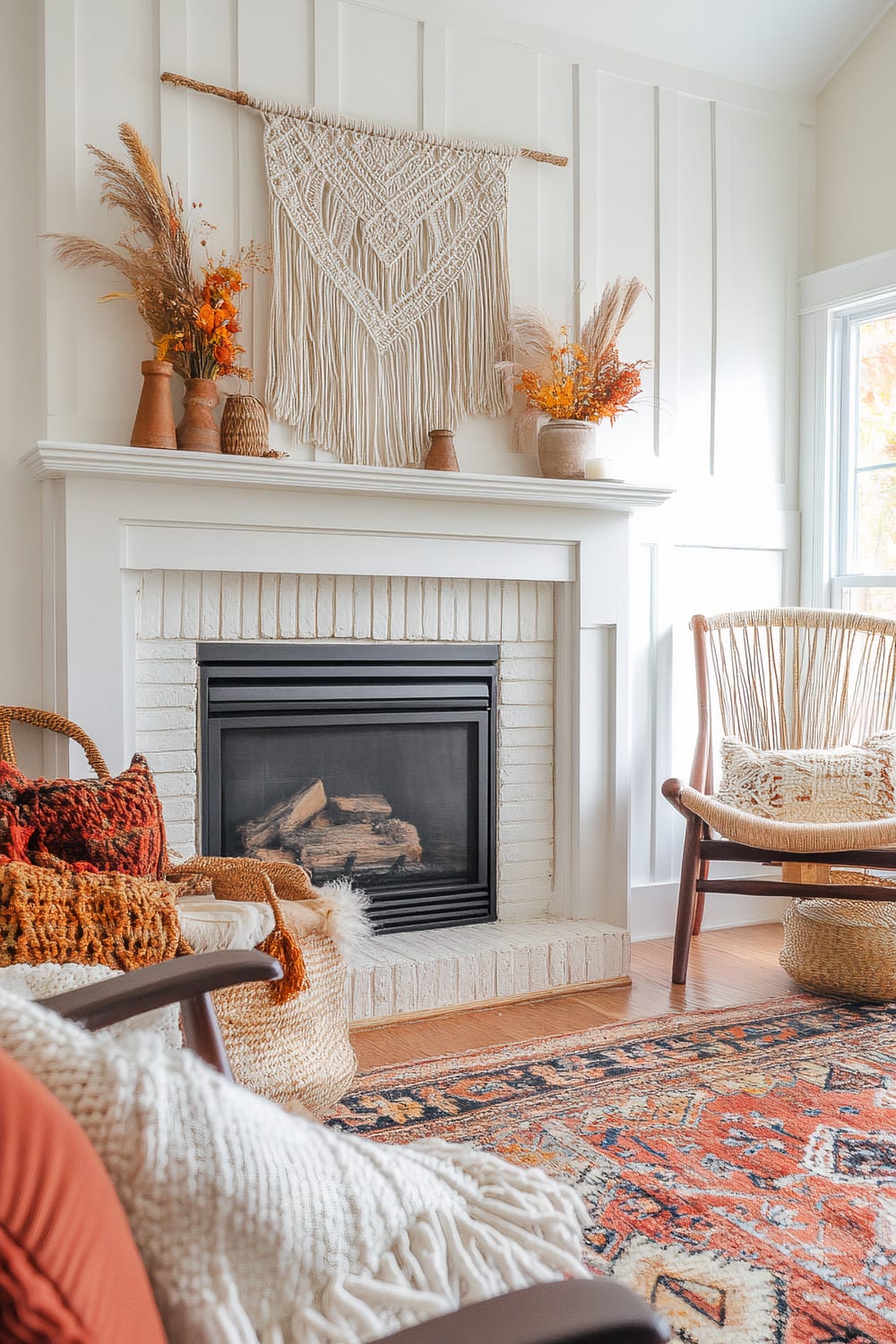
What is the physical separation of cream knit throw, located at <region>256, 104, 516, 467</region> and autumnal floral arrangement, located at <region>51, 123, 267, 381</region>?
0.21 m

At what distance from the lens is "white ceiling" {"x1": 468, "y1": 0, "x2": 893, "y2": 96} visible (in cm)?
318

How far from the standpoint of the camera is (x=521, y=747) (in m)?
3.12

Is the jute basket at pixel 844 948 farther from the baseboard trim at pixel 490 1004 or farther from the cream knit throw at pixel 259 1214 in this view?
the cream knit throw at pixel 259 1214

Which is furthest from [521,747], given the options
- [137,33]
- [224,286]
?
[137,33]

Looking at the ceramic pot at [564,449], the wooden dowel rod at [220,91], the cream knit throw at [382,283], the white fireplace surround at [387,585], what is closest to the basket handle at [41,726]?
the white fireplace surround at [387,585]

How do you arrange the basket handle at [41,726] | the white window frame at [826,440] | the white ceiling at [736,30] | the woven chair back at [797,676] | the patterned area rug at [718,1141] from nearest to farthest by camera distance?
1. the patterned area rug at [718,1141]
2. the basket handle at [41,726]
3. the white ceiling at [736,30]
4. the woven chair back at [797,676]
5. the white window frame at [826,440]

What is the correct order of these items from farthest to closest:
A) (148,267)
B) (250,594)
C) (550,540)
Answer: (550,540) → (250,594) → (148,267)

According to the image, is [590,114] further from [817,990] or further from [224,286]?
[817,990]

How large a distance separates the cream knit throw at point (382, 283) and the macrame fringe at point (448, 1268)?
88.0 inches

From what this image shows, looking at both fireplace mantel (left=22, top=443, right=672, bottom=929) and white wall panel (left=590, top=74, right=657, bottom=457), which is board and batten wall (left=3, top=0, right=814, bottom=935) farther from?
fireplace mantel (left=22, top=443, right=672, bottom=929)

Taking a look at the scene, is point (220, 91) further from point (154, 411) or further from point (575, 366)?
point (575, 366)

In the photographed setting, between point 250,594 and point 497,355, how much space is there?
0.98 metres

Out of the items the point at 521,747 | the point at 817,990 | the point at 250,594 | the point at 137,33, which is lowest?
the point at 817,990

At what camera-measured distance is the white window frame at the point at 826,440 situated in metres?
3.60
